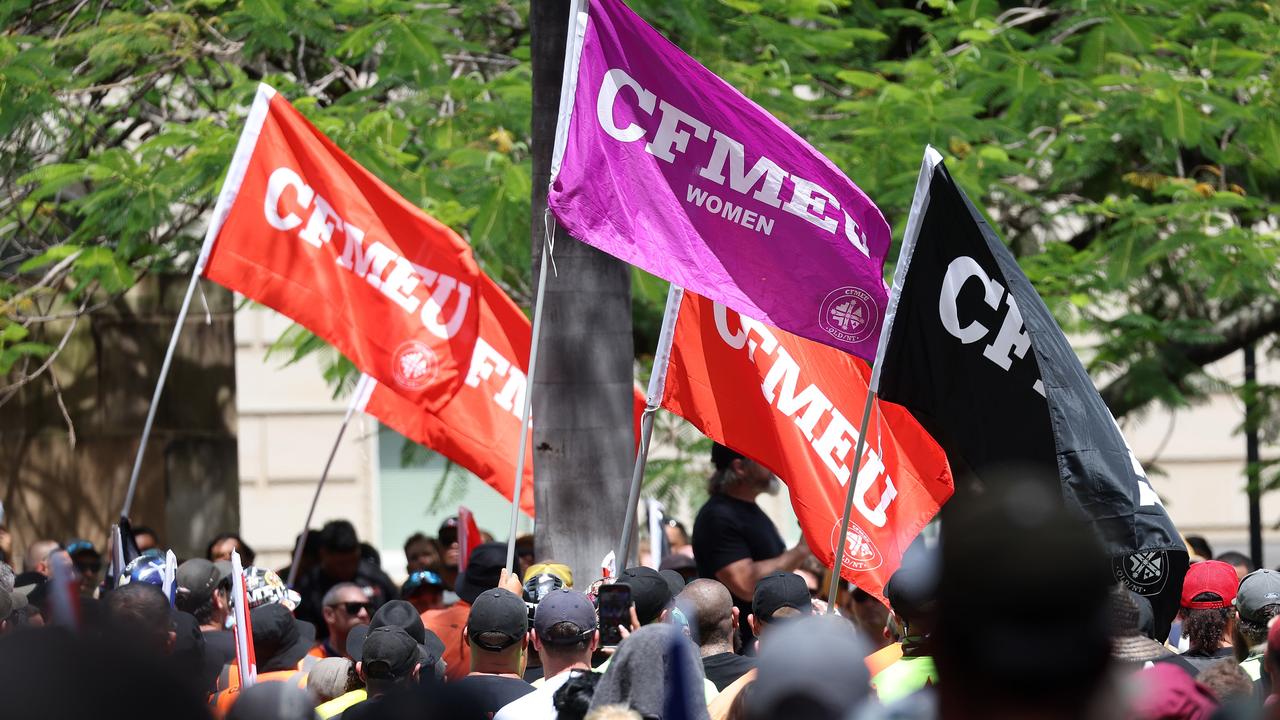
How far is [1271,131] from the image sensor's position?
32.1 feet

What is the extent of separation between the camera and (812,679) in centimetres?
230

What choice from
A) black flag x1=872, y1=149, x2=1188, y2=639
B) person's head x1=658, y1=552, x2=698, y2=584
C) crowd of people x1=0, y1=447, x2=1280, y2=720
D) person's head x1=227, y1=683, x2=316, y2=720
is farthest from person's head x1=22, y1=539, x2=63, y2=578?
person's head x1=227, y1=683, x2=316, y2=720

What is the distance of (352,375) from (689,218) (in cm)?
539

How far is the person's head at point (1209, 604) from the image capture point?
5637 mm

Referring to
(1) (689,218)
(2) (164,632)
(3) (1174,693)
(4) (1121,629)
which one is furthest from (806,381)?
(3) (1174,693)

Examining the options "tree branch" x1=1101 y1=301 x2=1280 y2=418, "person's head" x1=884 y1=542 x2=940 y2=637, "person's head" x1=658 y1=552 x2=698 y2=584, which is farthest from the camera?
"tree branch" x1=1101 y1=301 x2=1280 y2=418

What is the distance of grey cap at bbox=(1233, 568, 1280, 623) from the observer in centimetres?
520

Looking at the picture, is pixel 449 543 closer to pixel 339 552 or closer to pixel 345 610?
pixel 339 552

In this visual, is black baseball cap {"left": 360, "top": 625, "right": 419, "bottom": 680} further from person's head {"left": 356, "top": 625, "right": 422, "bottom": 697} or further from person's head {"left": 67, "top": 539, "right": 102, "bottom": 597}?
person's head {"left": 67, "top": 539, "right": 102, "bottom": 597}

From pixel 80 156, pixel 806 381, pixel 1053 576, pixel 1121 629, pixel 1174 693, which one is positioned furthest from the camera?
pixel 80 156

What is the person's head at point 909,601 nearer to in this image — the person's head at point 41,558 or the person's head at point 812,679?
the person's head at point 812,679

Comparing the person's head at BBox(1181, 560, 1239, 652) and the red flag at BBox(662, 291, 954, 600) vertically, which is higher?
the red flag at BBox(662, 291, 954, 600)

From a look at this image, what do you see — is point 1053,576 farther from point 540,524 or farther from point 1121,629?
point 540,524

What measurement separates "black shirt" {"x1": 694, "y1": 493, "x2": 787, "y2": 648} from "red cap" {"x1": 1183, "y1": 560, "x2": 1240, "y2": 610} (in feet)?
6.75
